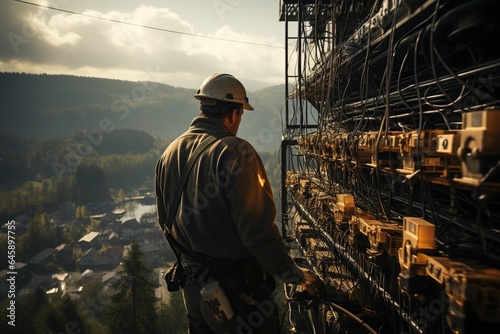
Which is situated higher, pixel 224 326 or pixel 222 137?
pixel 222 137

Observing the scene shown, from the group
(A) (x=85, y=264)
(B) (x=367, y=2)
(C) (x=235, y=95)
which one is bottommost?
(A) (x=85, y=264)

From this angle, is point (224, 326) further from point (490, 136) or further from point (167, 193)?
point (490, 136)

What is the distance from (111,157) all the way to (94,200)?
24.8 metres

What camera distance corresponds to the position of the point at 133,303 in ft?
70.7

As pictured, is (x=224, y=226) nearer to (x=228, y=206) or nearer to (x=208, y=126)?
(x=228, y=206)

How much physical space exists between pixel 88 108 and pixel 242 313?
459 ft

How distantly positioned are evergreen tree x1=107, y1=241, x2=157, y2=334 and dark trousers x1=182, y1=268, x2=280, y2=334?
68.1 ft

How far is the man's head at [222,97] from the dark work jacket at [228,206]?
242 mm

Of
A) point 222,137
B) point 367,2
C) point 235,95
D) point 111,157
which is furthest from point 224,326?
point 111,157

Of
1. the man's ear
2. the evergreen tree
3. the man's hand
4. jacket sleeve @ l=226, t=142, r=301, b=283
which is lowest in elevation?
the evergreen tree

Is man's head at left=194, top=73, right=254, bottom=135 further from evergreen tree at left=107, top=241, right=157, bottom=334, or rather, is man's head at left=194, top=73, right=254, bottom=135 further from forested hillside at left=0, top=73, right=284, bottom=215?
forested hillside at left=0, top=73, right=284, bottom=215

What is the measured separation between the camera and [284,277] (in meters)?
2.45

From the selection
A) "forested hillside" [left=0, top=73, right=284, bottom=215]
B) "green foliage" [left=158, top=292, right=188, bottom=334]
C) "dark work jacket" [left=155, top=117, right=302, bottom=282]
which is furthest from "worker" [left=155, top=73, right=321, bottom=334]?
"forested hillside" [left=0, top=73, right=284, bottom=215]

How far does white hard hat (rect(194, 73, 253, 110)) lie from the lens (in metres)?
2.76
